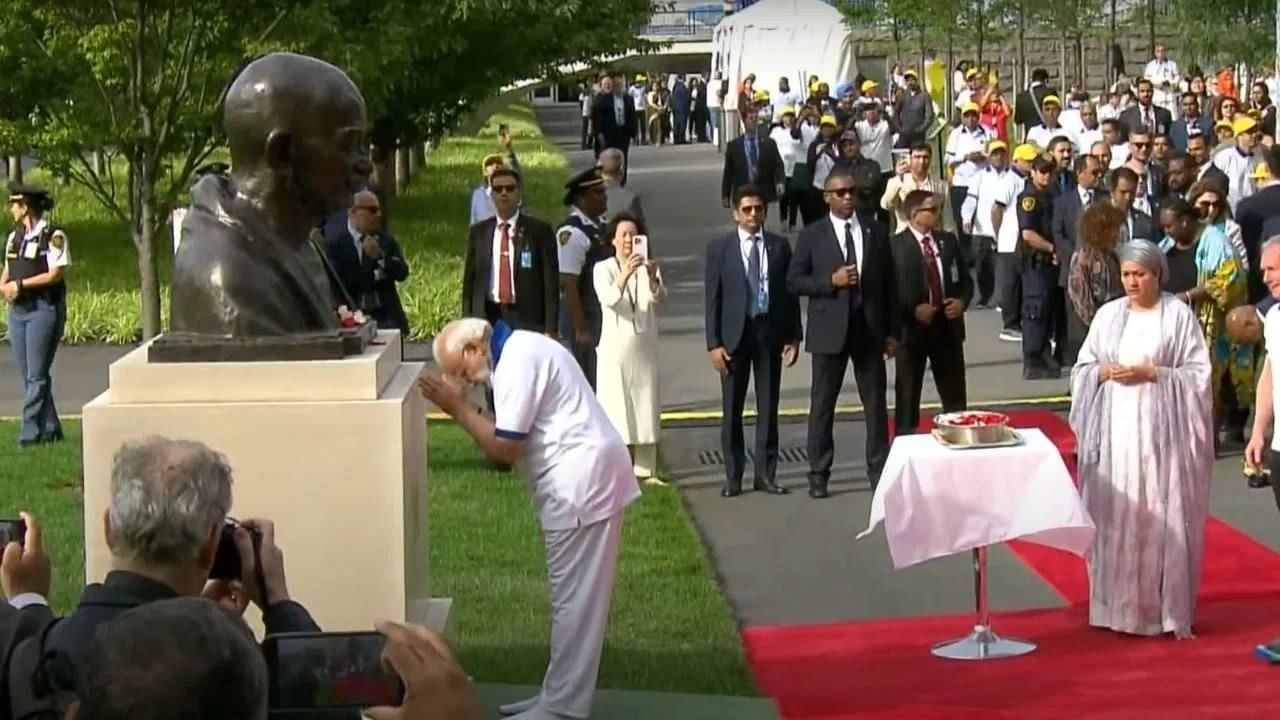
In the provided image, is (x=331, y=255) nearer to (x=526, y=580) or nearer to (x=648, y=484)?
(x=648, y=484)

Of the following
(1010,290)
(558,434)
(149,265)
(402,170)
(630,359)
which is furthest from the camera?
(402,170)

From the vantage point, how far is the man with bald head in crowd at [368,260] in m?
14.0

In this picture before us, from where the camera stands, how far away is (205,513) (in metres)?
4.88

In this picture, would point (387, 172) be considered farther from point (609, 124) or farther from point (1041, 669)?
point (1041, 669)

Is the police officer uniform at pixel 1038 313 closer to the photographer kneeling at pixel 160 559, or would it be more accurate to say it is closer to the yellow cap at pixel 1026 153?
the yellow cap at pixel 1026 153

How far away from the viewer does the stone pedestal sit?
7.11m

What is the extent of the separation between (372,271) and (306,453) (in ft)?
23.4

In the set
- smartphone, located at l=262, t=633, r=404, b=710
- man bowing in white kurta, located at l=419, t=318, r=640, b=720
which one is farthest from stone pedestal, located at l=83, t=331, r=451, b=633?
smartphone, located at l=262, t=633, r=404, b=710

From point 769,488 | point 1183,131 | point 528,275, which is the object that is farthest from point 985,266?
point 528,275

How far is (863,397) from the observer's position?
14.1 m

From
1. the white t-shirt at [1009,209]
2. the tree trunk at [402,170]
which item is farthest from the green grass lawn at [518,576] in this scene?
the tree trunk at [402,170]

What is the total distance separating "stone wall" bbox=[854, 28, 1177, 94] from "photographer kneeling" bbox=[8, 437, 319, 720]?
48251 millimetres

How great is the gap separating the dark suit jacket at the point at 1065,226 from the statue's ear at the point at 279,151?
11.4 meters

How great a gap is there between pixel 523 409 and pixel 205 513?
331cm
